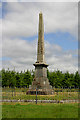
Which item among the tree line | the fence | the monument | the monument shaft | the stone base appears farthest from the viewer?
the tree line

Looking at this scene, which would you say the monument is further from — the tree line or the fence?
the tree line

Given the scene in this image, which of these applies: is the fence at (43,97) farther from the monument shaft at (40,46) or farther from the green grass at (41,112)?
the monument shaft at (40,46)

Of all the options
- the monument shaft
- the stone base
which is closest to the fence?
the stone base

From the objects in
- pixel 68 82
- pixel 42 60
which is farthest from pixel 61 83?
pixel 42 60

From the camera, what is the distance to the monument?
18.1 metres

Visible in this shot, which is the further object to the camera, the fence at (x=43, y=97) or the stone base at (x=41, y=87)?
the stone base at (x=41, y=87)

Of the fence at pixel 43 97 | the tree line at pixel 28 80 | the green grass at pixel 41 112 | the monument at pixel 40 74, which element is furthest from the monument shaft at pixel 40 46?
the tree line at pixel 28 80

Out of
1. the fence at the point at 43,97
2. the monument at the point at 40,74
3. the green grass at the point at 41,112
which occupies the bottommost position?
the fence at the point at 43,97

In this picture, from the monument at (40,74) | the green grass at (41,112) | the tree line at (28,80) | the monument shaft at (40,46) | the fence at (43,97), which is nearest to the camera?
the green grass at (41,112)

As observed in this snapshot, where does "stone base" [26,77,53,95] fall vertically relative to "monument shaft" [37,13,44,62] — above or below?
below

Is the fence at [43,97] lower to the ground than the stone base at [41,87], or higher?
lower

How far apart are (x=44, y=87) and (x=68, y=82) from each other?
80.6ft

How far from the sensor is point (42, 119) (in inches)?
265

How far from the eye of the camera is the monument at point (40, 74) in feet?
59.3
